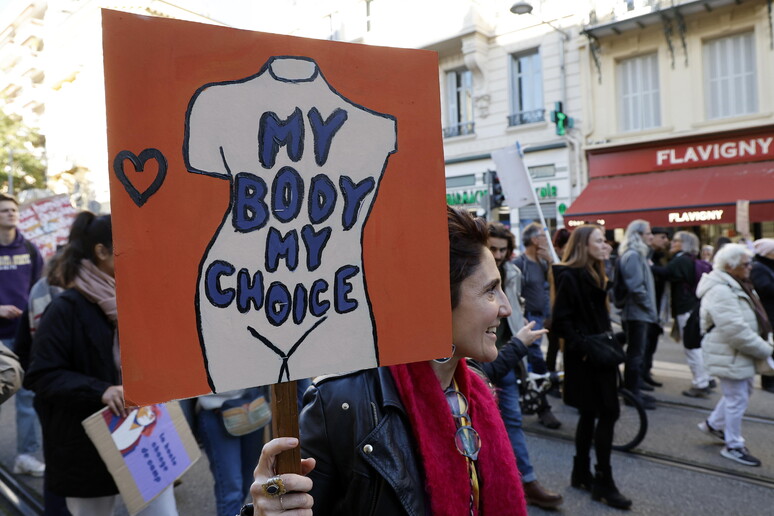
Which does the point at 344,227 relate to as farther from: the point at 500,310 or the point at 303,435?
the point at 500,310

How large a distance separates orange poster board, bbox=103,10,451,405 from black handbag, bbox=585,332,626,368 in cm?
272

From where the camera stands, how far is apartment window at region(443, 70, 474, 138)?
17938 millimetres

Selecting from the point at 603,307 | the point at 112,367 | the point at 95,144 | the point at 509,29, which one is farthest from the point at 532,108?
the point at 95,144

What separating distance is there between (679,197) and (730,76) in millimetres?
3150

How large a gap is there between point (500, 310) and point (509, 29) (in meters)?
16.6

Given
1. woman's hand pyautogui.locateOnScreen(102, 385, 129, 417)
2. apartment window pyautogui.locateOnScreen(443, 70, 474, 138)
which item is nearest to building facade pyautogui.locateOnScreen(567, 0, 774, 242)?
apartment window pyautogui.locateOnScreen(443, 70, 474, 138)

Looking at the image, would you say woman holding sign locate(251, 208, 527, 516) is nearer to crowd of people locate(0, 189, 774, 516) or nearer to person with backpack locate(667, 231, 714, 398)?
crowd of people locate(0, 189, 774, 516)

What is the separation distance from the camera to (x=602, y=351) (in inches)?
145

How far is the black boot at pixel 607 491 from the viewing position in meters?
3.70

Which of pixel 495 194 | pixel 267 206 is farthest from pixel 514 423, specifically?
pixel 495 194

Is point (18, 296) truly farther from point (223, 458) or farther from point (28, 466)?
point (223, 458)

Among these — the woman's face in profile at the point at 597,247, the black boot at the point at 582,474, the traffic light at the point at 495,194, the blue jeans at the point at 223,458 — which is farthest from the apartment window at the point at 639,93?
the blue jeans at the point at 223,458

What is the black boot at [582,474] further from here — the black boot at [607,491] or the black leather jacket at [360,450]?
the black leather jacket at [360,450]

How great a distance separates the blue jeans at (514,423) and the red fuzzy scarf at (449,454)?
217 centimetres
